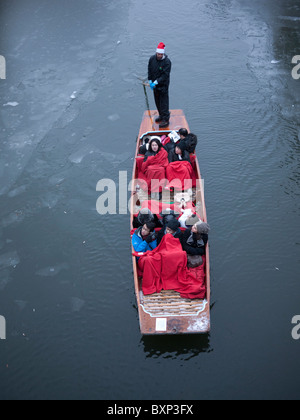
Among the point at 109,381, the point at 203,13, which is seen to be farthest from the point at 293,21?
the point at 109,381

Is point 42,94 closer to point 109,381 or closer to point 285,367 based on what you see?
point 109,381

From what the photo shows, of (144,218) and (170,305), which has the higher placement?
(144,218)

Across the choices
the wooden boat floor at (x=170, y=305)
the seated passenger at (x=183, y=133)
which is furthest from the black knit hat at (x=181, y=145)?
the wooden boat floor at (x=170, y=305)

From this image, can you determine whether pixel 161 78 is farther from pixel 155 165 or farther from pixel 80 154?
pixel 80 154

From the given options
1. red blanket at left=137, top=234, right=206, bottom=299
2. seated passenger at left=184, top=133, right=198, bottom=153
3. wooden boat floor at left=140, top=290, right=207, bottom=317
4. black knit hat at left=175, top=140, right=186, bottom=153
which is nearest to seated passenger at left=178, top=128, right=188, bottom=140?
seated passenger at left=184, top=133, right=198, bottom=153

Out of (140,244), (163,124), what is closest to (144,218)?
(140,244)

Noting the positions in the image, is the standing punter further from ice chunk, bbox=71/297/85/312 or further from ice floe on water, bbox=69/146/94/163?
ice chunk, bbox=71/297/85/312
